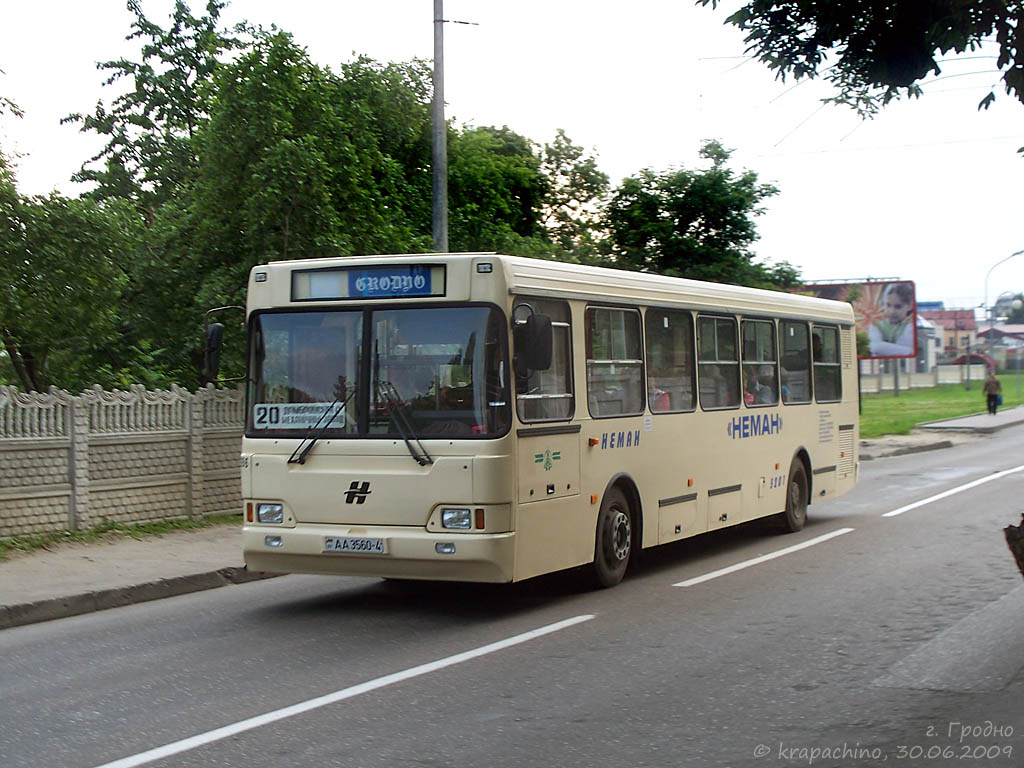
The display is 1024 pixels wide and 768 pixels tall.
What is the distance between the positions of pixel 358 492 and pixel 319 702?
2693mm

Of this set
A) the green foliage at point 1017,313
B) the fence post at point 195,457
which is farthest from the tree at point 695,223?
the green foliage at point 1017,313

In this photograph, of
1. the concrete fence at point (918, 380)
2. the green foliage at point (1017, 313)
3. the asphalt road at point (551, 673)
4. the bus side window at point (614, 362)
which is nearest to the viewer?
the asphalt road at point (551, 673)

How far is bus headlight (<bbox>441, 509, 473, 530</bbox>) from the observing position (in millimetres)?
8984

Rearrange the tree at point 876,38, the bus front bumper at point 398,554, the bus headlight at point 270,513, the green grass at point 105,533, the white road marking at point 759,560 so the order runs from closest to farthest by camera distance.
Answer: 1. the tree at point 876,38
2. the bus front bumper at point 398,554
3. the bus headlight at point 270,513
4. the white road marking at point 759,560
5. the green grass at point 105,533

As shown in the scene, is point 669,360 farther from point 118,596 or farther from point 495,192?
point 495,192

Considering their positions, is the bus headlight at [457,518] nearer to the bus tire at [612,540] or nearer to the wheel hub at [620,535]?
the bus tire at [612,540]

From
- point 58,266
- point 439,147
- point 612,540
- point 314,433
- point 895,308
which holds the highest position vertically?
point 895,308

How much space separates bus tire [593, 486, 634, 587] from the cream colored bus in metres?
0.02

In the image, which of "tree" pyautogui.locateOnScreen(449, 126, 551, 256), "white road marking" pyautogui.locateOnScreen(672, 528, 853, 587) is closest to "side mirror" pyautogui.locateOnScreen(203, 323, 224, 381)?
"white road marking" pyautogui.locateOnScreen(672, 528, 853, 587)

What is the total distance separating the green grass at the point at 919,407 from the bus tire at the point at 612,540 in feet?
89.3

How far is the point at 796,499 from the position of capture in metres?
15.2

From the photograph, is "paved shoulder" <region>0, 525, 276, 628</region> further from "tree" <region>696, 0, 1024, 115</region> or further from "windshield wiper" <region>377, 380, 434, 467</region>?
"tree" <region>696, 0, 1024, 115</region>

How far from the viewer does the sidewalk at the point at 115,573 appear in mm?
10016

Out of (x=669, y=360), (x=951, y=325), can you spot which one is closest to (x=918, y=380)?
(x=669, y=360)
